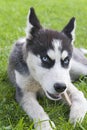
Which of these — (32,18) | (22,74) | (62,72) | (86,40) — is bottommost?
(86,40)

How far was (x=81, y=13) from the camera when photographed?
1415 cm

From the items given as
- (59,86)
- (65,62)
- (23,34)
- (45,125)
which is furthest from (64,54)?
(23,34)

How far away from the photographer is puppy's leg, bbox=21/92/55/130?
4891mm

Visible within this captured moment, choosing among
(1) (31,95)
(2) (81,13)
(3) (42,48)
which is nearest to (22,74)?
(1) (31,95)

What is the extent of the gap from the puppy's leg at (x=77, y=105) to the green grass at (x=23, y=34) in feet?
0.31

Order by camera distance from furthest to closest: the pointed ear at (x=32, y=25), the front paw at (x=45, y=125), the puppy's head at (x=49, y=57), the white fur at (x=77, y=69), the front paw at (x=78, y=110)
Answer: the white fur at (x=77, y=69) → the pointed ear at (x=32, y=25) → the front paw at (x=78, y=110) → the puppy's head at (x=49, y=57) → the front paw at (x=45, y=125)

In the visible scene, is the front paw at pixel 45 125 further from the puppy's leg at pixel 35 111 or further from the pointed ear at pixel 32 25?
the pointed ear at pixel 32 25

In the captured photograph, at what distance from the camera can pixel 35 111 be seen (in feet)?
17.3

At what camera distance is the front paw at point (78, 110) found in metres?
5.14

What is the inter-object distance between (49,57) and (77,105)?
2.51 ft

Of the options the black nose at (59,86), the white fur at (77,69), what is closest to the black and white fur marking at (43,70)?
the black nose at (59,86)

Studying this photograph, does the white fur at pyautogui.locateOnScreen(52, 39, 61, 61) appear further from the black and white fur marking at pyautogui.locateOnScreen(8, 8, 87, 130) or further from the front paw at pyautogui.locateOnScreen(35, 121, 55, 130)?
the front paw at pyautogui.locateOnScreen(35, 121, 55, 130)

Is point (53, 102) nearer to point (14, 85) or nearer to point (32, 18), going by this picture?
point (14, 85)

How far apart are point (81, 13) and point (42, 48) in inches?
358
